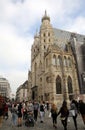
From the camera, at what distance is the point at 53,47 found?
43.1 metres

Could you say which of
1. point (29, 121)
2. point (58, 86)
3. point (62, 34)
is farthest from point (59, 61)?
point (29, 121)

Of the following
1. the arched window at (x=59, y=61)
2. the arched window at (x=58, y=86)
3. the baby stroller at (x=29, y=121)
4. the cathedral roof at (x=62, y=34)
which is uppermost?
the cathedral roof at (x=62, y=34)

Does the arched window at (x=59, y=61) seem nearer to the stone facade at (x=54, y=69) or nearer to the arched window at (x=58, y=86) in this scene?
the stone facade at (x=54, y=69)

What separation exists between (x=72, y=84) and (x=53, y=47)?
10471mm

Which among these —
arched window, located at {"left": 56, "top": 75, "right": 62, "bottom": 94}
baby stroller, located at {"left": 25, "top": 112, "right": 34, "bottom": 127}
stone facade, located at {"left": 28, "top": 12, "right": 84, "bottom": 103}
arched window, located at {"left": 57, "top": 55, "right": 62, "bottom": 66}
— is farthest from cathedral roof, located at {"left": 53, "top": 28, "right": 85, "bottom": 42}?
baby stroller, located at {"left": 25, "top": 112, "right": 34, "bottom": 127}

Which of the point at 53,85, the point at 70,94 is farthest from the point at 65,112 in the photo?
the point at 70,94

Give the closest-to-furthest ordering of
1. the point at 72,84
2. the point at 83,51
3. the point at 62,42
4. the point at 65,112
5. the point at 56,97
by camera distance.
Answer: the point at 65,112 < the point at 56,97 < the point at 72,84 < the point at 83,51 < the point at 62,42

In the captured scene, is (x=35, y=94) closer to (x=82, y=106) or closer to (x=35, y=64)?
(x=35, y=64)

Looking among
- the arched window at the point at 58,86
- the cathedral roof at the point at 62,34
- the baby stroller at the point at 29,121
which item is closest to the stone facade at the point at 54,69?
the arched window at the point at 58,86

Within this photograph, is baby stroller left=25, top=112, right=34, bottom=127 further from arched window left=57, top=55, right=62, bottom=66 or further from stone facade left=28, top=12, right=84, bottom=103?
arched window left=57, top=55, right=62, bottom=66

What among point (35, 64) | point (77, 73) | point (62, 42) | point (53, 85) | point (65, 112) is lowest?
point (65, 112)

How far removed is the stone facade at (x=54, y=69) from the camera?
39625mm

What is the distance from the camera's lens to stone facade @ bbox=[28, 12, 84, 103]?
39625mm

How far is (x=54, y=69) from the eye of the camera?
40.8 metres
